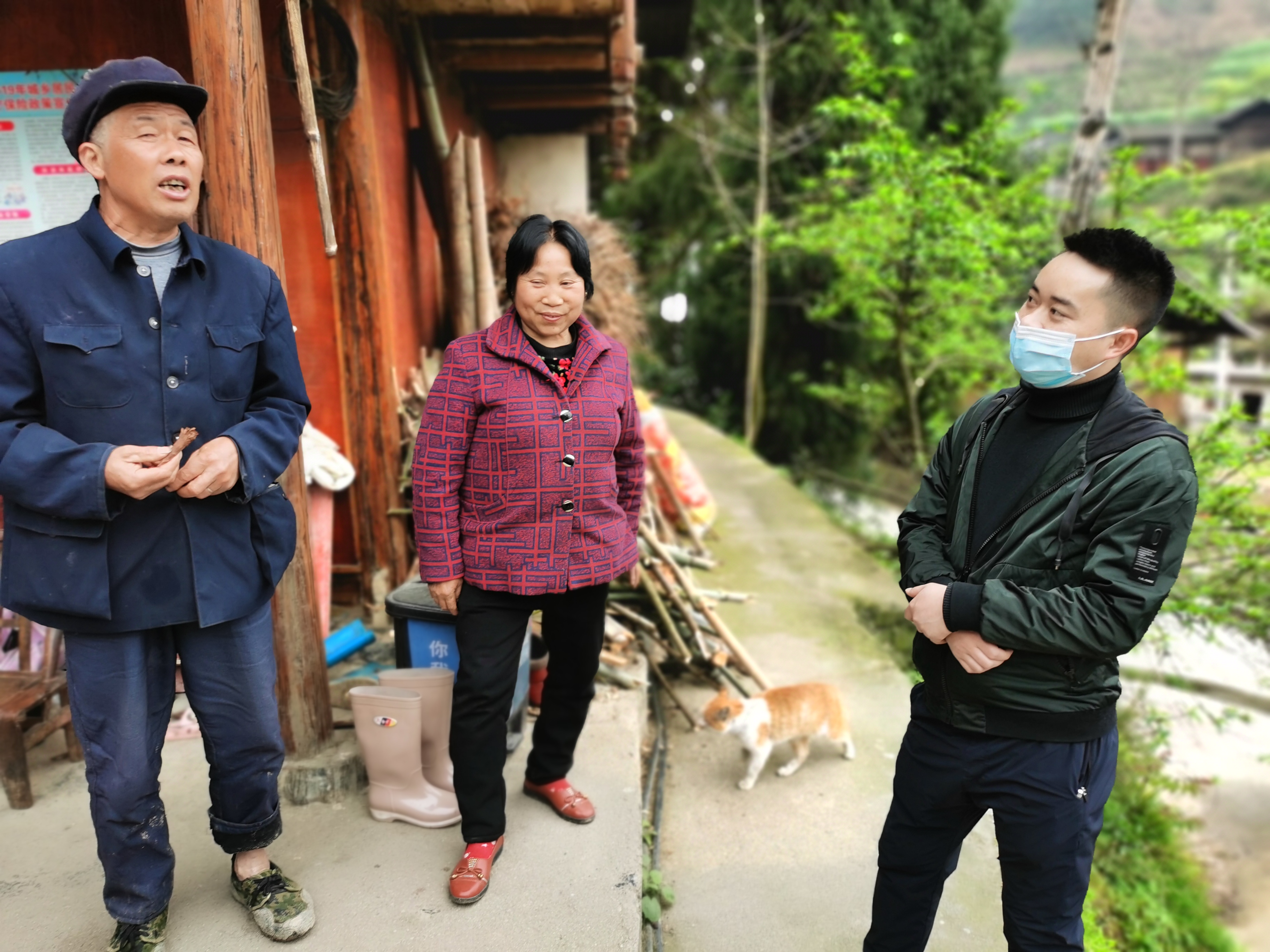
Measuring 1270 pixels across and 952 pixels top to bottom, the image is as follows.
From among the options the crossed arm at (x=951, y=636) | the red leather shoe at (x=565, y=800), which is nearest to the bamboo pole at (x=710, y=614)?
the red leather shoe at (x=565, y=800)

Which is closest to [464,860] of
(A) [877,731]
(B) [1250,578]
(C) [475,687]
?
(C) [475,687]

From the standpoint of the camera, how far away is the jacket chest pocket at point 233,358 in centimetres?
204

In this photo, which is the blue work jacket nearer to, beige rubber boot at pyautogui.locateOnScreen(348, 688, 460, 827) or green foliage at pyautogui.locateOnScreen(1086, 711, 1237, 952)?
beige rubber boot at pyautogui.locateOnScreen(348, 688, 460, 827)

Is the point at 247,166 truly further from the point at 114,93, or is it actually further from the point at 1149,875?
the point at 1149,875

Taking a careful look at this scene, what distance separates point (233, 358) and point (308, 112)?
104cm

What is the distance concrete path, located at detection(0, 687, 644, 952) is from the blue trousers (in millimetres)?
234

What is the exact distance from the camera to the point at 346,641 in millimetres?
3684

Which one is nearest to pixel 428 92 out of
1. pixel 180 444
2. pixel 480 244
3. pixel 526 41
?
pixel 526 41

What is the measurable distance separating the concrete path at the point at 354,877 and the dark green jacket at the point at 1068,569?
3.97 ft

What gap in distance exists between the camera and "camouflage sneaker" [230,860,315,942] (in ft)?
7.27

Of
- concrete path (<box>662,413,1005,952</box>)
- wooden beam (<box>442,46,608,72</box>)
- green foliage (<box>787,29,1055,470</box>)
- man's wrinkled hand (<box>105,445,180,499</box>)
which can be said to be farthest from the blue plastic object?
green foliage (<box>787,29,1055,470</box>)

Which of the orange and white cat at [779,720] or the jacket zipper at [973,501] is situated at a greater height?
the jacket zipper at [973,501]

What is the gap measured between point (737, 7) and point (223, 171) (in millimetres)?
12184

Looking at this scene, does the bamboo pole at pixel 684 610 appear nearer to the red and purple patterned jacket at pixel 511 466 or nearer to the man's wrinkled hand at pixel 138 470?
the red and purple patterned jacket at pixel 511 466
